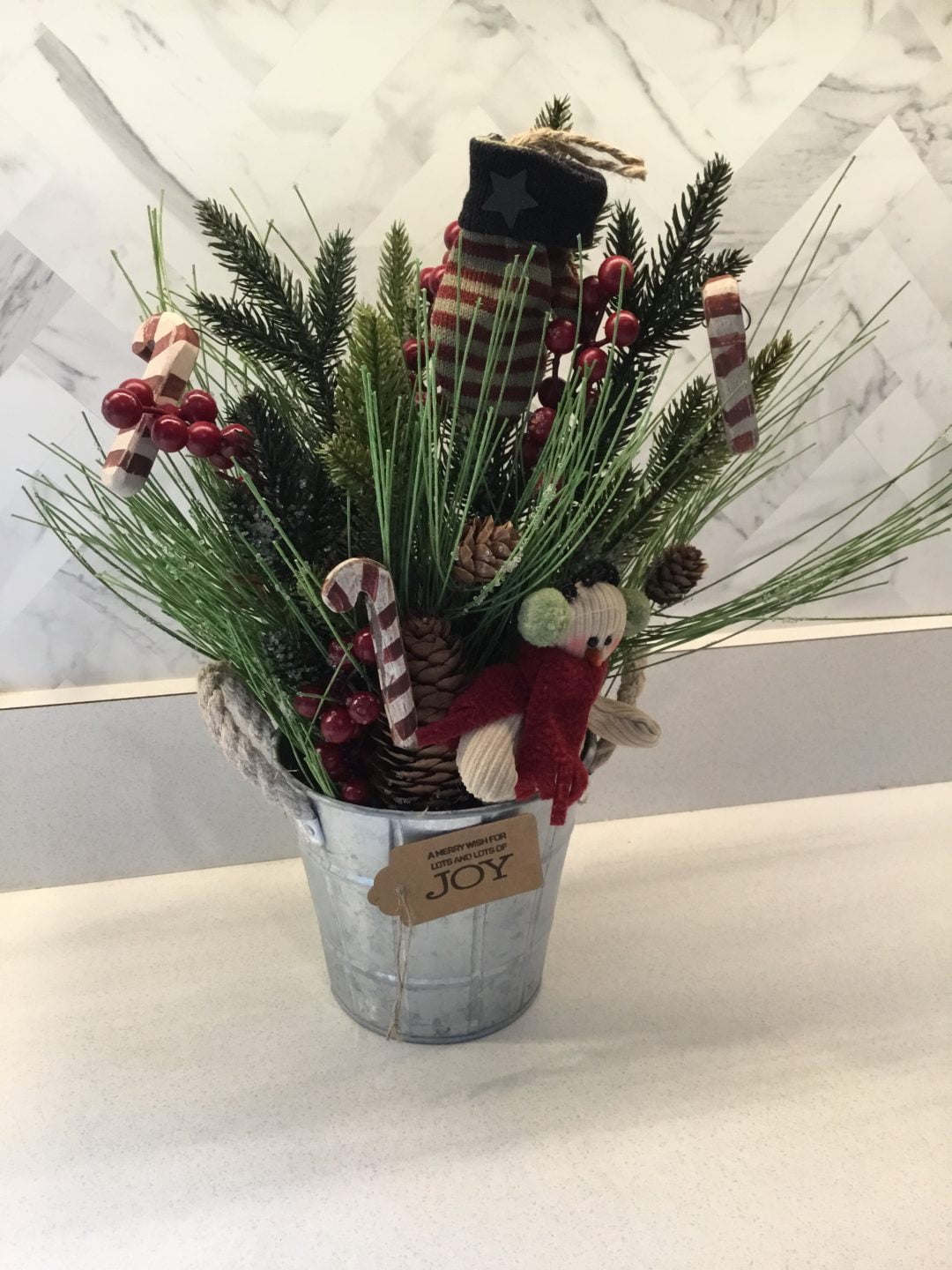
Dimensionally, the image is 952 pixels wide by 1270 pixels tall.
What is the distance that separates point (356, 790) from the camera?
515 millimetres

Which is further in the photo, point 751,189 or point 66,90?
point 751,189

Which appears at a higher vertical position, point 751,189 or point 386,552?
point 751,189

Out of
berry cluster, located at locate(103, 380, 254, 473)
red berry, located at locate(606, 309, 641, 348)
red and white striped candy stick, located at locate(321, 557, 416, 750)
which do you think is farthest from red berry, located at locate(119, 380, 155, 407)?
red berry, located at locate(606, 309, 641, 348)

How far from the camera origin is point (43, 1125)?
1.74 ft

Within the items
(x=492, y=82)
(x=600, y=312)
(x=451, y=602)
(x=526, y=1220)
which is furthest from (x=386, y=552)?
(x=492, y=82)

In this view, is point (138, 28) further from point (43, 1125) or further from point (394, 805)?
point (43, 1125)

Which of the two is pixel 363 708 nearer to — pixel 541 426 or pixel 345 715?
pixel 345 715

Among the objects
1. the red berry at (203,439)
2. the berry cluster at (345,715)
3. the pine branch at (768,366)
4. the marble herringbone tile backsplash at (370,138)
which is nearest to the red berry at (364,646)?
the berry cluster at (345,715)

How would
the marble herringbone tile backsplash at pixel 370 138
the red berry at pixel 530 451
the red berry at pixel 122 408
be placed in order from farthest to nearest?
the marble herringbone tile backsplash at pixel 370 138 < the red berry at pixel 530 451 < the red berry at pixel 122 408

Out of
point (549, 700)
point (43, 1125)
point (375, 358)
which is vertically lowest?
point (43, 1125)

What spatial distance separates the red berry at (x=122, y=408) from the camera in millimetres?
396

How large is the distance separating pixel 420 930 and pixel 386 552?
23 centimetres

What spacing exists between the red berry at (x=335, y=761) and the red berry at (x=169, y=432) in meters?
0.18

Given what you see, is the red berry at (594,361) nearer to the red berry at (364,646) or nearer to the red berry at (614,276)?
the red berry at (614,276)
